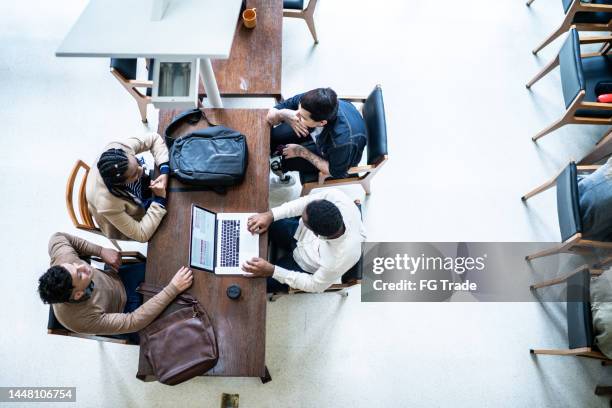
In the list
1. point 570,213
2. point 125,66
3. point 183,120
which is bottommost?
point 570,213

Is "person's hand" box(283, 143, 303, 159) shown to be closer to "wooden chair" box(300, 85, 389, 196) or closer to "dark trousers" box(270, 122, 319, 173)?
"dark trousers" box(270, 122, 319, 173)

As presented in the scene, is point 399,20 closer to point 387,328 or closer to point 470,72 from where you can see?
point 470,72

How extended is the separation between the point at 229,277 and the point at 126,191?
680 mm

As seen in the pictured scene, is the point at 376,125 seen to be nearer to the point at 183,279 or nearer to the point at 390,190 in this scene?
the point at 390,190

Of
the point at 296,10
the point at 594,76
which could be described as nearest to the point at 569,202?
the point at 594,76

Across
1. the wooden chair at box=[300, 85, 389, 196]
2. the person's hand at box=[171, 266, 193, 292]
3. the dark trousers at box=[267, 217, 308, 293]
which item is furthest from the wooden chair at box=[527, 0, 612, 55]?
the person's hand at box=[171, 266, 193, 292]

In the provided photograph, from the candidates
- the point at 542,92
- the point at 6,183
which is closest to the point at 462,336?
Result: the point at 542,92

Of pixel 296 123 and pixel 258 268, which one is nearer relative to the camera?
pixel 258 268

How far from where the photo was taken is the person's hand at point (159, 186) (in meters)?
2.13

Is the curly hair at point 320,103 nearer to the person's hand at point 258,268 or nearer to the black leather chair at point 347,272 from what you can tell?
the black leather chair at point 347,272

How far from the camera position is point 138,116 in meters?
3.22

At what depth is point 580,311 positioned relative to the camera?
87.7 inches

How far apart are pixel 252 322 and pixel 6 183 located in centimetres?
230

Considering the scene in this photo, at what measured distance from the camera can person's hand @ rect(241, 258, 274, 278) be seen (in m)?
2.02
